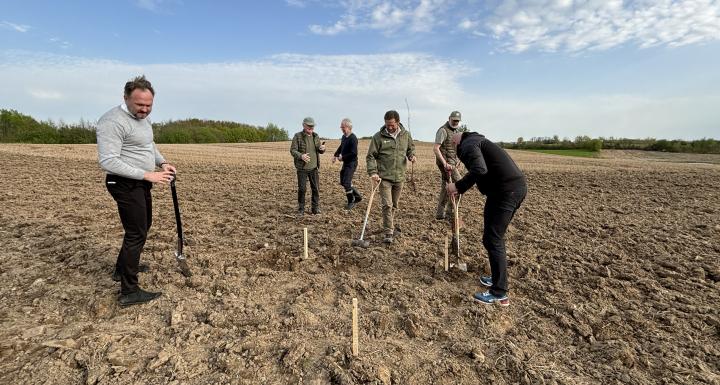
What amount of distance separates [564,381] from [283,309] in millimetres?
2689

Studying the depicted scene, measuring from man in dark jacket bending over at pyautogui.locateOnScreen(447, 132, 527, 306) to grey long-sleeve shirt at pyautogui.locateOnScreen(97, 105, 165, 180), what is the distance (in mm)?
3307

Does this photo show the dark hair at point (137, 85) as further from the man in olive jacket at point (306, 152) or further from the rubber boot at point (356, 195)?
the rubber boot at point (356, 195)

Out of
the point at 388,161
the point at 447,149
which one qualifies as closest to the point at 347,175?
the point at 447,149

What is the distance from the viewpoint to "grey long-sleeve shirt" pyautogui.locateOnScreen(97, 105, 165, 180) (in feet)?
12.0

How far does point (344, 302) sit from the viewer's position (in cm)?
439

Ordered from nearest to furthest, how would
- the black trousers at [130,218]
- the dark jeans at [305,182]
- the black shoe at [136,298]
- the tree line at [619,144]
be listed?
the black trousers at [130,218] < the black shoe at [136,298] < the dark jeans at [305,182] < the tree line at [619,144]

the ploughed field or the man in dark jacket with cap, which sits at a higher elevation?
A: the man in dark jacket with cap

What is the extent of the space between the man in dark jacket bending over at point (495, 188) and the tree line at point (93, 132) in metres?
44.0

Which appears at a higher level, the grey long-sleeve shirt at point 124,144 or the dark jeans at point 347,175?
the grey long-sleeve shirt at point 124,144

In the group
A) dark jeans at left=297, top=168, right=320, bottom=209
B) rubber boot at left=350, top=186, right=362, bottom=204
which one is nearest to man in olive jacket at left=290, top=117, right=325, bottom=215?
dark jeans at left=297, top=168, right=320, bottom=209

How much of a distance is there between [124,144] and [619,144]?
183ft

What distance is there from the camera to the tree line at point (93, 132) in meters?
43.4

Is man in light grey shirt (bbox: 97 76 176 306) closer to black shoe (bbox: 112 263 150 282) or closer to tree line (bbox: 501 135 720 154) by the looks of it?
black shoe (bbox: 112 263 150 282)

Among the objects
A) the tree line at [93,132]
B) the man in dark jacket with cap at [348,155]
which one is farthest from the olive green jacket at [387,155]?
the tree line at [93,132]
